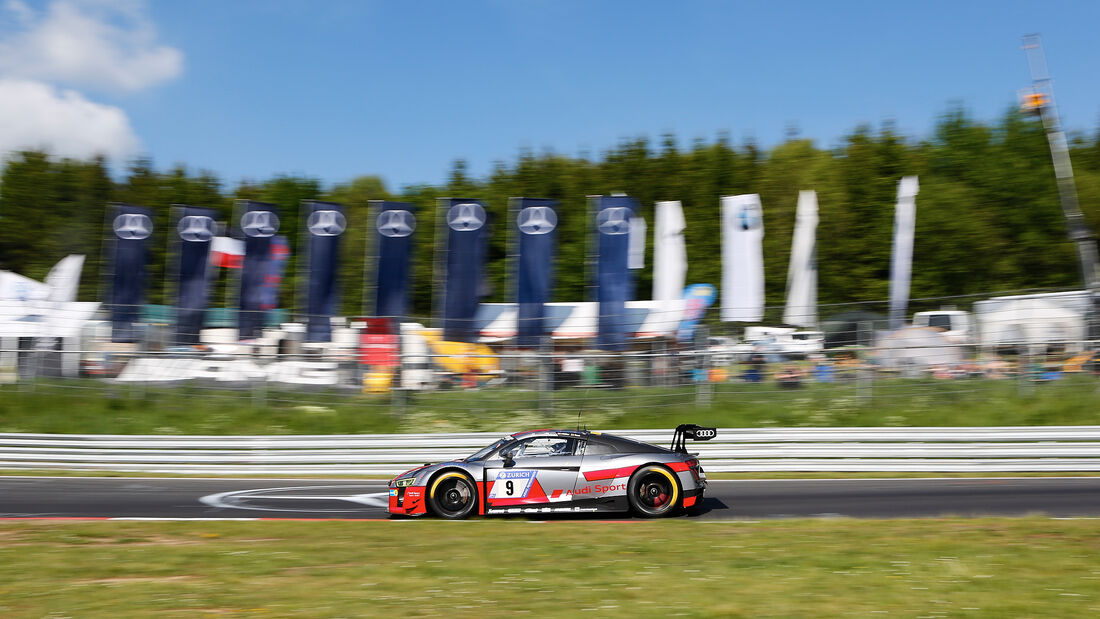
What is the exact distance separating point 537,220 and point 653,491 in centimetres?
1580

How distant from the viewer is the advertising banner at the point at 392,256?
25.2m

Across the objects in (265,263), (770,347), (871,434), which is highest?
(265,263)

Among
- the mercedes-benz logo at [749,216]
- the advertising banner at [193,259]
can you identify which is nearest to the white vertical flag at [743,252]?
the mercedes-benz logo at [749,216]

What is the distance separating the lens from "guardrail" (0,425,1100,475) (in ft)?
50.6

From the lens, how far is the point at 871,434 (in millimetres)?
16219

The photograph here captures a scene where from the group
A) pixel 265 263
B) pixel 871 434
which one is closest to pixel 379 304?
pixel 265 263

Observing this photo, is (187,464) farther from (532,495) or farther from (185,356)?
(532,495)

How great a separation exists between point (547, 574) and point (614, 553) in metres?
1.03

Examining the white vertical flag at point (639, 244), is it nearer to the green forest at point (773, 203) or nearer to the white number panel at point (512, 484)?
the green forest at point (773, 203)

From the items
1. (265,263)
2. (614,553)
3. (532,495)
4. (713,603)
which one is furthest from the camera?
(265,263)

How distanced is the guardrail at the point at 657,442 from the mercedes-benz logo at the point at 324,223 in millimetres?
9102

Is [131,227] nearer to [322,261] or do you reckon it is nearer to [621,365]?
[322,261]

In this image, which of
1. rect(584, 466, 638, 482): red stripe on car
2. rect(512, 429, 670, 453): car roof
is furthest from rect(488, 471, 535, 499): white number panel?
rect(584, 466, 638, 482): red stripe on car

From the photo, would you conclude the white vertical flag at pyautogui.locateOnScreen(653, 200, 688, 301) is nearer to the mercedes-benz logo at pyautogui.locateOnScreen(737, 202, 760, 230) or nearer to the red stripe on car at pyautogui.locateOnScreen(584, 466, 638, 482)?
the mercedes-benz logo at pyautogui.locateOnScreen(737, 202, 760, 230)
